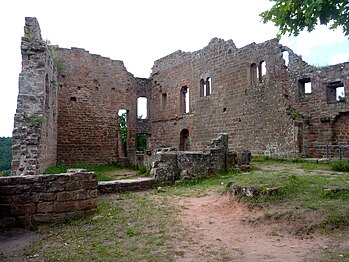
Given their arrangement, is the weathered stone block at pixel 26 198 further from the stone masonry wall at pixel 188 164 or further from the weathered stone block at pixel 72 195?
the stone masonry wall at pixel 188 164

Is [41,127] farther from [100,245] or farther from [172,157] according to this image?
[100,245]

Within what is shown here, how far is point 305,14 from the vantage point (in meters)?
5.31

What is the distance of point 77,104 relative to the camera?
20.3m

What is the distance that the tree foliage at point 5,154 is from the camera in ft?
80.8

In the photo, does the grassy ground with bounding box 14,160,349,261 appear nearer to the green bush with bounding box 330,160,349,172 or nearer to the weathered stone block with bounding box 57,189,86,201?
the weathered stone block with bounding box 57,189,86,201

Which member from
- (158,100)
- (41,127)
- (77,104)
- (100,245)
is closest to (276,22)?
(100,245)

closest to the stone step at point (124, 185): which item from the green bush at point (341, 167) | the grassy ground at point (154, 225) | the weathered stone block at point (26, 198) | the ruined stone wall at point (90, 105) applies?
the grassy ground at point (154, 225)

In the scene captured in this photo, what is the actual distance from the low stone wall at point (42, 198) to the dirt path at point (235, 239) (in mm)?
2066

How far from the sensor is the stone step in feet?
26.7

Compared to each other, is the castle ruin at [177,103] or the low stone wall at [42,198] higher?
the castle ruin at [177,103]

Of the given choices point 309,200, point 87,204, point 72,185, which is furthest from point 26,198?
point 309,200

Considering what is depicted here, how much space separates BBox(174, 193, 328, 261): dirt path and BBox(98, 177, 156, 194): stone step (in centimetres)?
244

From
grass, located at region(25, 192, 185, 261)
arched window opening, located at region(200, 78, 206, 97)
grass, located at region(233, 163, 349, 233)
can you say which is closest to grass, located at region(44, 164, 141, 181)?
grass, located at region(25, 192, 185, 261)

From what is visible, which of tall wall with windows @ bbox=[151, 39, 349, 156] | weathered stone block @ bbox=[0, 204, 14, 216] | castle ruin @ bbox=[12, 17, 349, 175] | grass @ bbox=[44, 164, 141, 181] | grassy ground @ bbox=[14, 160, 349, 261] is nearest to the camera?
grassy ground @ bbox=[14, 160, 349, 261]
